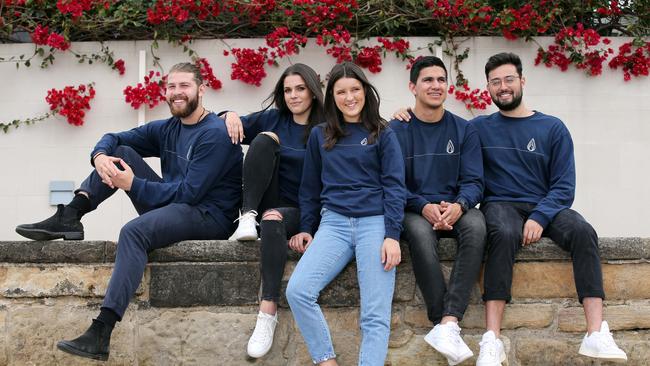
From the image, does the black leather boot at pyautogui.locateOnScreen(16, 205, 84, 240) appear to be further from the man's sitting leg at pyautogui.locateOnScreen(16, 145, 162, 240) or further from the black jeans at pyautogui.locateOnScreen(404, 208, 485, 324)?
the black jeans at pyautogui.locateOnScreen(404, 208, 485, 324)

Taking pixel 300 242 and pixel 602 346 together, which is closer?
pixel 602 346

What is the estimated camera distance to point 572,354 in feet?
12.1

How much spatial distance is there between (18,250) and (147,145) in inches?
34.0

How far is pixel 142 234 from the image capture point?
3641 mm

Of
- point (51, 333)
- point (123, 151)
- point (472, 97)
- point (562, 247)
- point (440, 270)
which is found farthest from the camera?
point (472, 97)

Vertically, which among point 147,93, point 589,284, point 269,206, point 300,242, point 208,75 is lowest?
point 589,284

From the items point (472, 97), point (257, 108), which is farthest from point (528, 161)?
point (257, 108)

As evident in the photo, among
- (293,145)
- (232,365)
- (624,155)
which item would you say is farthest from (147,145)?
(624,155)

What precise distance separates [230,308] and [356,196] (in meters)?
0.75

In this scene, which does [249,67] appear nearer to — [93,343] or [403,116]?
[403,116]

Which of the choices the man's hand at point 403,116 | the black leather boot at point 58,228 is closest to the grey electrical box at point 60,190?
the black leather boot at point 58,228

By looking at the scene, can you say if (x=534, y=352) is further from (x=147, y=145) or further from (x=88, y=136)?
(x=88, y=136)

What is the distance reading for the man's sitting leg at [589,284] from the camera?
3463 mm

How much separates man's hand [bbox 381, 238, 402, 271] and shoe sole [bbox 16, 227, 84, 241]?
1506 millimetres
